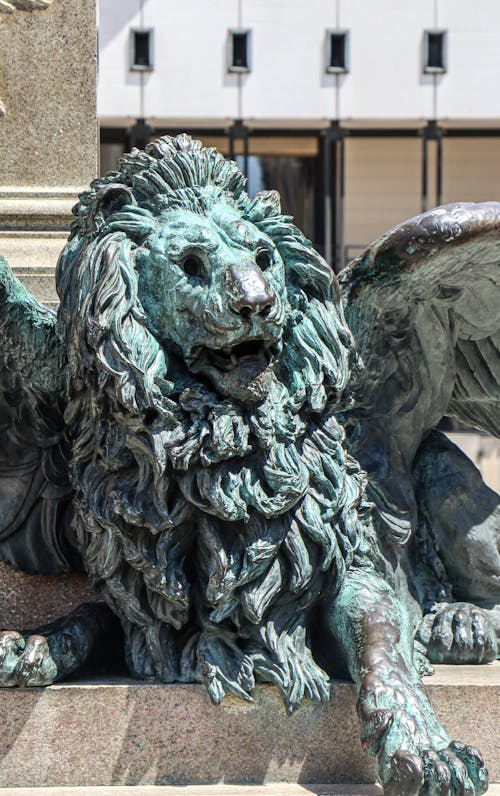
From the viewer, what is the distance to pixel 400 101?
26906 mm

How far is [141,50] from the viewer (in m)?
26.2

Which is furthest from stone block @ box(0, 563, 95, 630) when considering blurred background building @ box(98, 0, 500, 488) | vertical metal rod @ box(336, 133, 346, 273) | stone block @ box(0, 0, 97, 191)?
vertical metal rod @ box(336, 133, 346, 273)

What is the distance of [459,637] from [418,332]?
3.20ft

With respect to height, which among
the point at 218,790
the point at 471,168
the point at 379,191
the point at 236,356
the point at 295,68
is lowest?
the point at 218,790

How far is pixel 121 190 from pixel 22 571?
4.26ft

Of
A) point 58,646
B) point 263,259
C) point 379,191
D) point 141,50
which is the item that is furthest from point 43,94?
point 379,191

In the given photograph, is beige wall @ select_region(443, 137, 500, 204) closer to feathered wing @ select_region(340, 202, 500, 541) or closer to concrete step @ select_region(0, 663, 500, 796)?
feathered wing @ select_region(340, 202, 500, 541)

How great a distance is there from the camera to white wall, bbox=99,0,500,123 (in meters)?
26.2

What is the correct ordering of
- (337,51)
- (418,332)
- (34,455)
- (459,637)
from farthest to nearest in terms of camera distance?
(337,51) < (418,332) < (34,455) < (459,637)

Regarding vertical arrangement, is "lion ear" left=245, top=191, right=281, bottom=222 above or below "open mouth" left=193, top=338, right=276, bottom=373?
above

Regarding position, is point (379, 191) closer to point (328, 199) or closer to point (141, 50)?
point (328, 199)

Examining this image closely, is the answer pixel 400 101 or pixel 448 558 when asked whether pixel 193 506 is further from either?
pixel 400 101

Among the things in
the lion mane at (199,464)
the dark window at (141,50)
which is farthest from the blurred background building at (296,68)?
the lion mane at (199,464)

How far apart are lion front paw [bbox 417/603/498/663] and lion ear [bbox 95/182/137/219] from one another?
5.27ft
